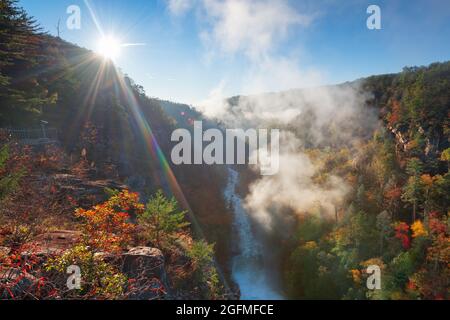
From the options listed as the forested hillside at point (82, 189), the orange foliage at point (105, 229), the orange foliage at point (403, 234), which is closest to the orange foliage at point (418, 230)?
the orange foliage at point (403, 234)

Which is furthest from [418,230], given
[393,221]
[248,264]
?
[248,264]

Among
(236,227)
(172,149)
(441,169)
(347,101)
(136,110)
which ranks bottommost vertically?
(236,227)

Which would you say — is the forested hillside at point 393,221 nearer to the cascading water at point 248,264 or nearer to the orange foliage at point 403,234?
the orange foliage at point 403,234

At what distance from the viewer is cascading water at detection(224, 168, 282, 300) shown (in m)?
38.8

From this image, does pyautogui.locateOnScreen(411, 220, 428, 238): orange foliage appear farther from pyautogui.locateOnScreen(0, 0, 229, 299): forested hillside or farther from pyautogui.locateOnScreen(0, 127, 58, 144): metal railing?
pyautogui.locateOnScreen(0, 127, 58, 144): metal railing

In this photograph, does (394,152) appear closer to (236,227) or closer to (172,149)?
(236,227)

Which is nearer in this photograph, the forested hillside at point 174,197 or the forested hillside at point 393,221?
the forested hillside at point 174,197

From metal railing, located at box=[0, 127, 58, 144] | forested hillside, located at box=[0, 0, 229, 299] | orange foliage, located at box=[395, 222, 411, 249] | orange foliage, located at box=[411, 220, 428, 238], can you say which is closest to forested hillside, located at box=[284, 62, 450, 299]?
orange foliage, located at box=[395, 222, 411, 249]

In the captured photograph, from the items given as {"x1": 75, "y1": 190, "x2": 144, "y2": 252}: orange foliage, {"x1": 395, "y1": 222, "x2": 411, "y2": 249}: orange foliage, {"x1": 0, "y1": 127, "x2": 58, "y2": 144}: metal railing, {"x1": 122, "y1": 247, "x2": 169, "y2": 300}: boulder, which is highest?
{"x1": 0, "y1": 127, "x2": 58, "y2": 144}: metal railing

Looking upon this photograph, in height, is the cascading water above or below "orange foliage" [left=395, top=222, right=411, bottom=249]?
below

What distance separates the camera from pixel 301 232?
50.6 m

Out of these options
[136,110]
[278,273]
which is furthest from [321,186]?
[136,110]

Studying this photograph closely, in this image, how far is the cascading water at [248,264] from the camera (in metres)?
38.8
